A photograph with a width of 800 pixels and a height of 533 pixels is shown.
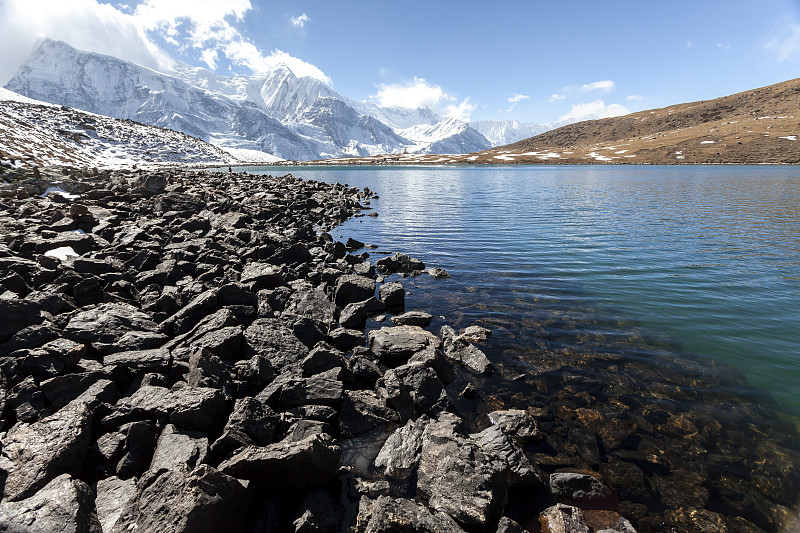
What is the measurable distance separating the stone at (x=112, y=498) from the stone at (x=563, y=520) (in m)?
7.02

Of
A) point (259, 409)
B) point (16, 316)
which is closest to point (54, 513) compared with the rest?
point (259, 409)

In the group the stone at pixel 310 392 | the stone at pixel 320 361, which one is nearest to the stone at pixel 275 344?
the stone at pixel 320 361

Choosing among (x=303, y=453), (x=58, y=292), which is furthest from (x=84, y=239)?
(x=303, y=453)

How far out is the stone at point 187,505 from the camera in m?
4.96

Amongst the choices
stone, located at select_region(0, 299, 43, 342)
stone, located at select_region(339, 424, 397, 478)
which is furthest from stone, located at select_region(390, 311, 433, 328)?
stone, located at select_region(0, 299, 43, 342)

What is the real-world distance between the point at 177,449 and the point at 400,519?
4293 mm

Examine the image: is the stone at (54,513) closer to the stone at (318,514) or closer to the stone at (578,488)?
the stone at (318,514)

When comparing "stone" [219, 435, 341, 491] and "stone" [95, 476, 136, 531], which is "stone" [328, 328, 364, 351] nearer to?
"stone" [219, 435, 341, 491]

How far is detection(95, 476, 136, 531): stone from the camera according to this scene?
5672 mm

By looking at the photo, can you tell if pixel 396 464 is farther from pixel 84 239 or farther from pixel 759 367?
pixel 84 239

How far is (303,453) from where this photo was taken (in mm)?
6230

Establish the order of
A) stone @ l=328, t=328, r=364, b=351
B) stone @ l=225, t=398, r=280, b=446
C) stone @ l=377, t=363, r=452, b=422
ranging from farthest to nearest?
stone @ l=328, t=328, r=364, b=351, stone @ l=377, t=363, r=452, b=422, stone @ l=225, t=398, r=280, b=446

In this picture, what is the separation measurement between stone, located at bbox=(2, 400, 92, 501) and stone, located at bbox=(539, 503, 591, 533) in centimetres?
860

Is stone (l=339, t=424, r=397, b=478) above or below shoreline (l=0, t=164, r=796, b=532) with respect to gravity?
below
